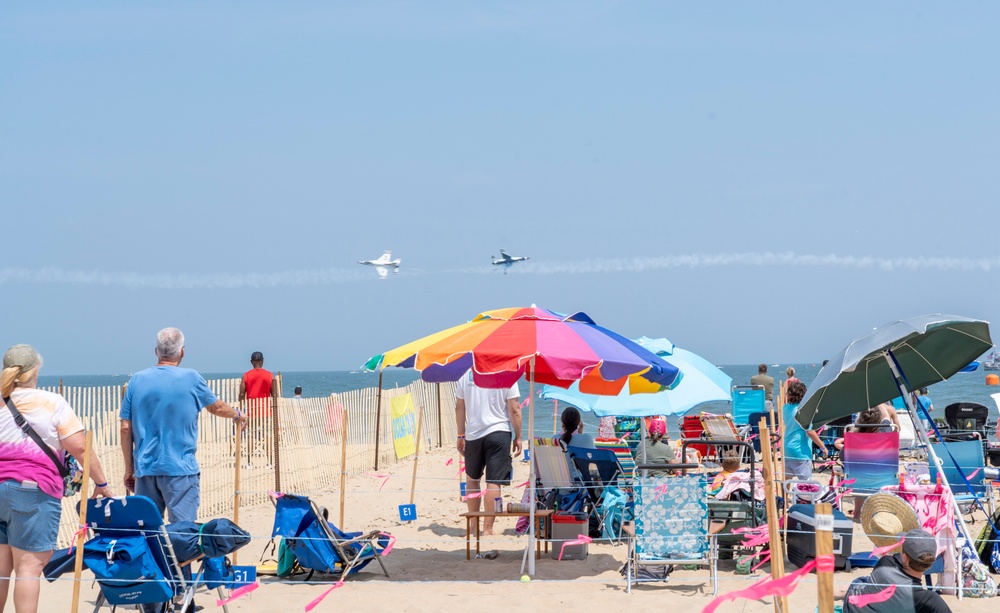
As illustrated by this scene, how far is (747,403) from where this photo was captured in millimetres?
15289

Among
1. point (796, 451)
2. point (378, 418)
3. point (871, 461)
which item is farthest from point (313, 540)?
point (378, 418)

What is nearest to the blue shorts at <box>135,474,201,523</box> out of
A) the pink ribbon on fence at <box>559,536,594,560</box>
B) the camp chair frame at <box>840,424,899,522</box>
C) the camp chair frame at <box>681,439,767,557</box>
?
the pink ribbon on fence at <box>559,536,594,560</box>

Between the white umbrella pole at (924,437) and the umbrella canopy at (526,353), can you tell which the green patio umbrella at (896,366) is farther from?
the umbrella canopy at (526,353)

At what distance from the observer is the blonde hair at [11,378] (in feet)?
15.7

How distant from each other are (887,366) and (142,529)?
5.33m

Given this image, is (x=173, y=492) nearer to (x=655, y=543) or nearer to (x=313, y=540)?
(x=313, y=540)

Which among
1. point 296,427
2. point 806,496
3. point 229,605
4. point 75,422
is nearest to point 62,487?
point 75,422

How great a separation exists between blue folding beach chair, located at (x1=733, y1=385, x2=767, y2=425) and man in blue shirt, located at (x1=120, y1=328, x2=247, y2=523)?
35.7 ft

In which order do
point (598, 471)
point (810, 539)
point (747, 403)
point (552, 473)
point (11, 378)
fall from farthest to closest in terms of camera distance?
point (747, 403)
point (598, 471)
point (552, 473)
point (810, 539)
point (11, 378)

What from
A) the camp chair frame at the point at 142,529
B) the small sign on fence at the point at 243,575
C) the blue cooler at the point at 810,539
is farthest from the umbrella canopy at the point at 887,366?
the camp chair frame at the point at 142,529

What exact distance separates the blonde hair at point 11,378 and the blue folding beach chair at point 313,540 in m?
2.33

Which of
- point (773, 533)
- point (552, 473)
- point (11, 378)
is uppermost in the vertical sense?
point (11, 378)

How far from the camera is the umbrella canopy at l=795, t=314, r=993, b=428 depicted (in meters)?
6.63

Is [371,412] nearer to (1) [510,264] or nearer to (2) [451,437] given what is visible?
(2) [451,437]
